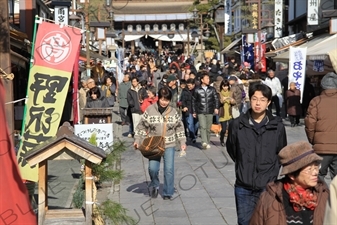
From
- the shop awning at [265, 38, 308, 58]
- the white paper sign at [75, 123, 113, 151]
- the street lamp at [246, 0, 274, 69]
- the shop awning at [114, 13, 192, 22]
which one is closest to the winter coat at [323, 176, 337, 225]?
the white paper sign at [75, 123, 113, 151]

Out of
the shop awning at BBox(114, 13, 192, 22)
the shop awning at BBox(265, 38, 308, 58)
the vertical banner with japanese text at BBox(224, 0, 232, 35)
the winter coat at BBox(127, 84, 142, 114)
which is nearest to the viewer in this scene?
the winter coat at BBox(127, 84, 142, 114)

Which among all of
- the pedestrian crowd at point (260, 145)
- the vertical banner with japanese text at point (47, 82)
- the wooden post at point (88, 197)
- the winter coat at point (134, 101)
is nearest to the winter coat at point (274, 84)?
the pedestrian crowd at point (260, 145)

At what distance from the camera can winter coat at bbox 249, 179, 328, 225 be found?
3.96 m

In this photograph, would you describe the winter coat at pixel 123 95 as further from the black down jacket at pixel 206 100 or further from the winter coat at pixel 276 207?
the winter coat at pixel 276 207

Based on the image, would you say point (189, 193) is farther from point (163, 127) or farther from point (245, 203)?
point (245, 203)

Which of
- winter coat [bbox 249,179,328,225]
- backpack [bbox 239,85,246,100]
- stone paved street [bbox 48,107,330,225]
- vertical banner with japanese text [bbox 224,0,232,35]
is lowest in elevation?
stone paved street [bbox 48,107,330,225]

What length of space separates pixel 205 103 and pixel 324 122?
691 cm

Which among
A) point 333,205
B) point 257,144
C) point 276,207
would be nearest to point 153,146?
point 257,144

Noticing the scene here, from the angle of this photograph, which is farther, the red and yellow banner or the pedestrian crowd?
the red and yellow banner

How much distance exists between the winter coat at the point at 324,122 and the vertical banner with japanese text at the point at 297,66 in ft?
37.8

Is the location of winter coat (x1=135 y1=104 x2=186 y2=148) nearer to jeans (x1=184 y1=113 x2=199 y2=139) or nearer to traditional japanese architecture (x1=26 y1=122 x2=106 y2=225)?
traditional japanese architecture (x1=26 y1=122 x2=106 y2=225)

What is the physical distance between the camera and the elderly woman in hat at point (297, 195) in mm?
3977

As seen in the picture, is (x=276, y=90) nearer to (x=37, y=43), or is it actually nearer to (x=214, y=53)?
(x=37, y=43)

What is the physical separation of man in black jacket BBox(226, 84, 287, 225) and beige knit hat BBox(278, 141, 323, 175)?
156cm
